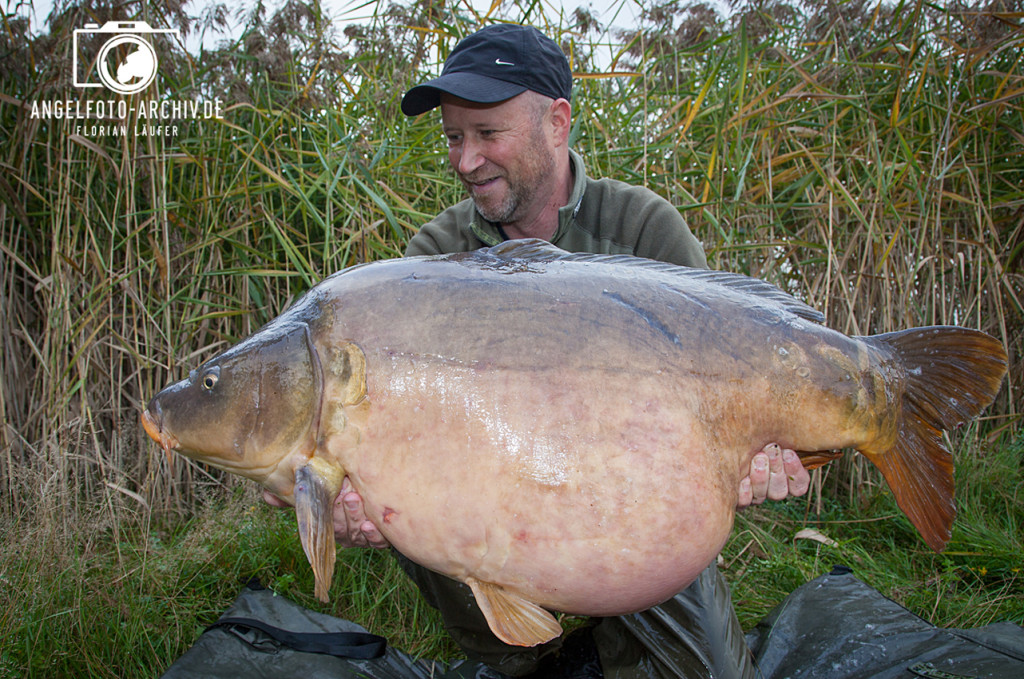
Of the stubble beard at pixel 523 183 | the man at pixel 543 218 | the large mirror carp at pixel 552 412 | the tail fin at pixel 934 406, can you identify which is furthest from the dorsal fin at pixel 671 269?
the stubble beard at pixel 523 183

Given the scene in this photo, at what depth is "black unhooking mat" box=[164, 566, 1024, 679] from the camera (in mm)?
1697

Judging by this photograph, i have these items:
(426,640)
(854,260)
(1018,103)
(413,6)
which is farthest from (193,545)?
(1018,103)

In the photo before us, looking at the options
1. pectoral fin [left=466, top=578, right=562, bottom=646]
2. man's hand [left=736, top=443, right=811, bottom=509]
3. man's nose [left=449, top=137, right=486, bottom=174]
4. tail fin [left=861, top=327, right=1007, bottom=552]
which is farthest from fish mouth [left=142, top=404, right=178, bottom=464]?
tail fin [left=861, top=327, right=1007, bottom=552]

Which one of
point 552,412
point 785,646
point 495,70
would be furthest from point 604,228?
point 785,646

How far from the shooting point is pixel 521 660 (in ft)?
6.06

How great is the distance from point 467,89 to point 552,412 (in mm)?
1231

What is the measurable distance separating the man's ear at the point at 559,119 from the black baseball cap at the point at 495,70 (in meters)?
0.03

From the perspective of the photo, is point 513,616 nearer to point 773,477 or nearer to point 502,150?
point 773,477

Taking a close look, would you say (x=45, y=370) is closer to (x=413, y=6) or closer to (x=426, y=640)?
(x=426, y=640)

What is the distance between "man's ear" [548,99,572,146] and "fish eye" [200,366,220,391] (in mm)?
1358

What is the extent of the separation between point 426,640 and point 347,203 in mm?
1641

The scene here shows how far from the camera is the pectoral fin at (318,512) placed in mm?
1123

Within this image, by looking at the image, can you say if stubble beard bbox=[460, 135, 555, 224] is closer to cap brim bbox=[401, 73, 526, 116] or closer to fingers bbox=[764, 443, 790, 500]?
cap brim bbox=[401, 73, 526, 116]

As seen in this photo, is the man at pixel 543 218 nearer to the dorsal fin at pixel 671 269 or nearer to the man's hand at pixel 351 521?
the man's hand at pixel 351 521
